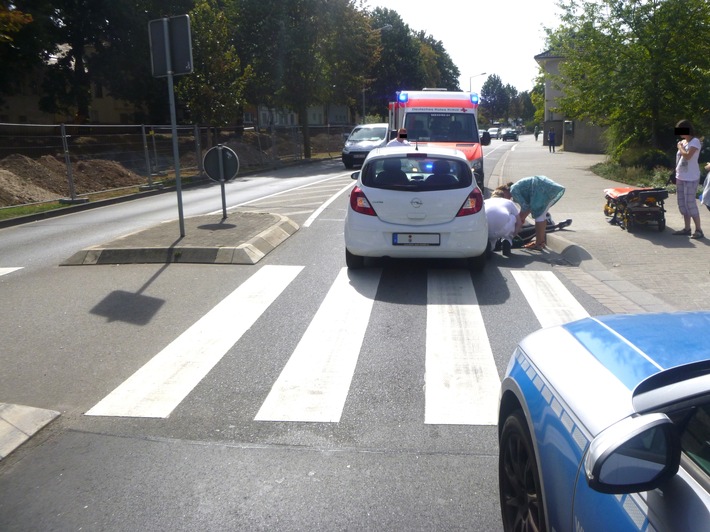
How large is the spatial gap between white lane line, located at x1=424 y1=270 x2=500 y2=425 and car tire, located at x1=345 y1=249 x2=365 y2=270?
1.35 metres

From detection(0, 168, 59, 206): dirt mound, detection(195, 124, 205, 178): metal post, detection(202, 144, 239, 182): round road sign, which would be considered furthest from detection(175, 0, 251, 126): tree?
detection(202, 144, 239, 182): round road sign

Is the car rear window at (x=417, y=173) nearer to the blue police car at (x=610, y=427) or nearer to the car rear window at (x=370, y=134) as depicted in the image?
the blue police car at (x=610, y=427)

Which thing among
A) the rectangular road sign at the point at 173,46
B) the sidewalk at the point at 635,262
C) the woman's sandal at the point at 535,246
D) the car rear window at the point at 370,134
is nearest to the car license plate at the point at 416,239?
the sidewalk at the point at 635,262

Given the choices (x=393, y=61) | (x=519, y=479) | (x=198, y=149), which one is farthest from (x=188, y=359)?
(x=393, y=61)

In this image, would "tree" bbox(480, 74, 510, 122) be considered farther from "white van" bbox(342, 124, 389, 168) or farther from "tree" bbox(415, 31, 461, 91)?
"white van" bbox(342, 124, 389, 168)

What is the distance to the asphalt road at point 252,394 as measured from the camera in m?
3.75

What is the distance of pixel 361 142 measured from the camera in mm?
32250

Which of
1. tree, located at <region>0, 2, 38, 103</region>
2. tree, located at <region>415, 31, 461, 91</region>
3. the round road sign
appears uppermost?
tree, located at <region>415, 31, 461, 91</region>

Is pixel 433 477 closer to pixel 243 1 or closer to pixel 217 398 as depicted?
pixel 217 398

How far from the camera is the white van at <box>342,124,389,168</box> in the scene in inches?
1245

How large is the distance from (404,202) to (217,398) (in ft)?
14.7

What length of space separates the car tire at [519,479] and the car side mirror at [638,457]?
0.75 meters

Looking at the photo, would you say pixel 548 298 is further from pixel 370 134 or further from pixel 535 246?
pixel 370 134

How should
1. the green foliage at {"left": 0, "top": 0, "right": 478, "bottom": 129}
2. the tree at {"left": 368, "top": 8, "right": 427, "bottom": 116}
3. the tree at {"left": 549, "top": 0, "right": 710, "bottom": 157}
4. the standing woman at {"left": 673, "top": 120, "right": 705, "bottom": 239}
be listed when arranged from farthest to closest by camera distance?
the tree at {"left": 368, "top": 8, "right": 427, "bottom": 116}, the green foliage at {"left": 0, "top": 0, "right": 478, "bottom": 129}, the tree at {"left": 549, "top": 0, "right": 710, "bottom": 157}, the standing woman at {"left": 673, "top": 120, "right": 705, "bottom": 239}
